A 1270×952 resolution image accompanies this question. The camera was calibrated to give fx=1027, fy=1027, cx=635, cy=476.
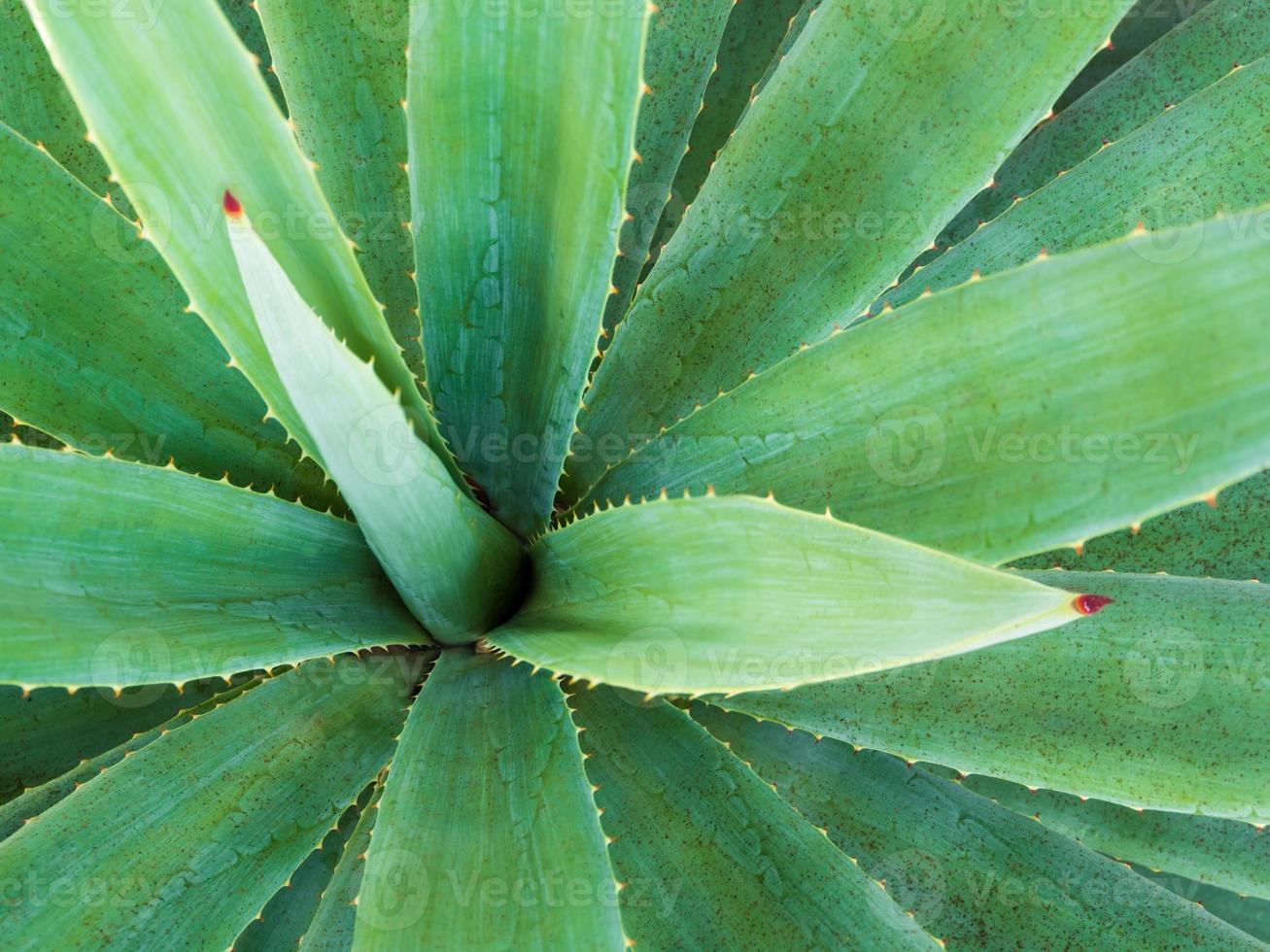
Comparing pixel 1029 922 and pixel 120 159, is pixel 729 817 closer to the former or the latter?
pixel 1029 922

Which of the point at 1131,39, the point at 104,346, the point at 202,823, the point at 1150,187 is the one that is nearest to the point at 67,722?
the point at 202,823

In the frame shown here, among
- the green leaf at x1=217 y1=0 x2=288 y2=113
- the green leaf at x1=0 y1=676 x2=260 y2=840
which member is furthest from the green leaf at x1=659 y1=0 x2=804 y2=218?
the green leaf at x1=0 y1=676 x2=260 y2=840

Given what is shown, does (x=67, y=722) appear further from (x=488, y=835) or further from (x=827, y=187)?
(x=827, y=187)

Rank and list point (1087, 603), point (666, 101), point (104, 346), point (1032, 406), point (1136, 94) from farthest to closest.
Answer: point (1136, 94), point (666, 101), point (104, 346), point (1032, 406), point (1087, 603)

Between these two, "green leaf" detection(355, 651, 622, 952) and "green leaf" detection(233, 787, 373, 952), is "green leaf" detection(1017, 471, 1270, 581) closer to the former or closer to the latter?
"green leaf" detection(355, 651, 622, 952)

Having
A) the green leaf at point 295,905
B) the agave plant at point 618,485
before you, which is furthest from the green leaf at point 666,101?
the green leaf at point 295,905

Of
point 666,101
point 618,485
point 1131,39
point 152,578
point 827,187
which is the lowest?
point 152,578

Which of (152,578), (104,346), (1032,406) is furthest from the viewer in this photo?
(104,346)
